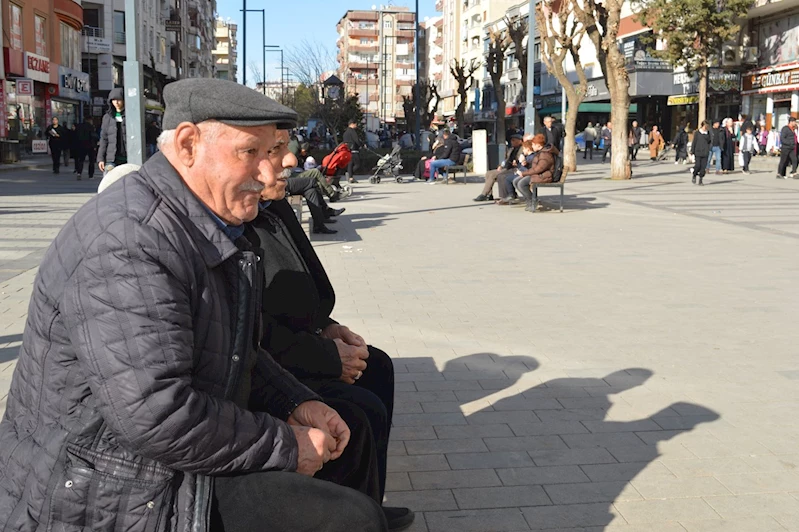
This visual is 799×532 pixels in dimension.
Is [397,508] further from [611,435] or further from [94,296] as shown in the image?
[94,296]

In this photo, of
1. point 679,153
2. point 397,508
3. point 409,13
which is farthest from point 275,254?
point 409,13

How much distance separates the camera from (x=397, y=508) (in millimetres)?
3713

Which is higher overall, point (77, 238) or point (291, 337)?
point (77, 238)

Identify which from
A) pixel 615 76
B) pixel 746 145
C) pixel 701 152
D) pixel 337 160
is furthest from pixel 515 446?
pixel 746 145

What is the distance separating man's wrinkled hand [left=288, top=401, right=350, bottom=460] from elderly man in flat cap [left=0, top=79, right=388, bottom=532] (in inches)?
4.5

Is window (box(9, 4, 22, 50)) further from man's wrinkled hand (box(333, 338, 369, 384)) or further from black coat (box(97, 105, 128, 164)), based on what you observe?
man's wrinkled hand (box(333, 338, 369, 384))

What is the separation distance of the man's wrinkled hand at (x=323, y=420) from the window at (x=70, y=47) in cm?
4777

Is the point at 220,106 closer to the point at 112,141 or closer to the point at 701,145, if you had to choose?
the point at 112,141

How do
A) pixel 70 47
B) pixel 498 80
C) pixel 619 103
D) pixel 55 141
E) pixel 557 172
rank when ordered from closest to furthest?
pixel 557 172
pixel 619 103
pixel 55 141
pixel 498 80
pixel 70 47

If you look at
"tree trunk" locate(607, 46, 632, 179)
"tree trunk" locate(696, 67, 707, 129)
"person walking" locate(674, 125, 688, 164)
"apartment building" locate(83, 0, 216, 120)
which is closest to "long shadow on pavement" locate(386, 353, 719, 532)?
"tree trunk" locate(607, 46, 632, 179)

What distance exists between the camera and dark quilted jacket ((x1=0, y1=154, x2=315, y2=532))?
206 cm

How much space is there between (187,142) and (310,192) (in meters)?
11.0

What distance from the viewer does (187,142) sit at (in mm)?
2346

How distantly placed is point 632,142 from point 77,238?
132ft
